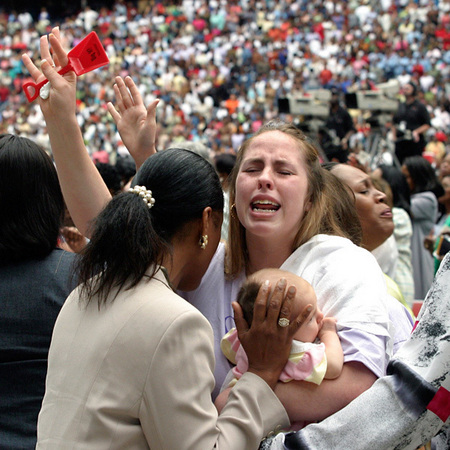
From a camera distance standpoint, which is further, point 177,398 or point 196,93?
point 196,93

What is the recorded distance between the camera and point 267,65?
21172mm

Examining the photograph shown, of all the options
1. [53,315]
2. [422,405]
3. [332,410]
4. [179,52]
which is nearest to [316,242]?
[332,410]

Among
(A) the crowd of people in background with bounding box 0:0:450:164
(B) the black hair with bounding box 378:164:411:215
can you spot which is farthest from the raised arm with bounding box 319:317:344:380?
(A) the crowd of people in background with bounding box 0:0:450:164

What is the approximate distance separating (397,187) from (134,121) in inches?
132

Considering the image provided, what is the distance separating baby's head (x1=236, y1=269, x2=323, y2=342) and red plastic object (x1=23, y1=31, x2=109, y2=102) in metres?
0.91

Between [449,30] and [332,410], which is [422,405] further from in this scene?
[449,30]

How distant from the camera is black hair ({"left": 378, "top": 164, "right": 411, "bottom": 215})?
216 inches

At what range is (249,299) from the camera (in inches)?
70.3

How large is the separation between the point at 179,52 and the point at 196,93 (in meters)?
3.25

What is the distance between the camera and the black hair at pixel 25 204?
2.11 metres

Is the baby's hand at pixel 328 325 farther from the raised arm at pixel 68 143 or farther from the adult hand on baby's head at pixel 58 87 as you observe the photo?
the adult hand on baby's head at pixel 58 87

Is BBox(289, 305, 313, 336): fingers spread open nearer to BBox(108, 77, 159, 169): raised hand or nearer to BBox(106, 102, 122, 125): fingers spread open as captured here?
BBox(108, 77, 159, 169): raised hand

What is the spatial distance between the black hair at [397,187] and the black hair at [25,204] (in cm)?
378

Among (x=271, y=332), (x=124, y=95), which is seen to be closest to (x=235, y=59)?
(x=124, y=95)
